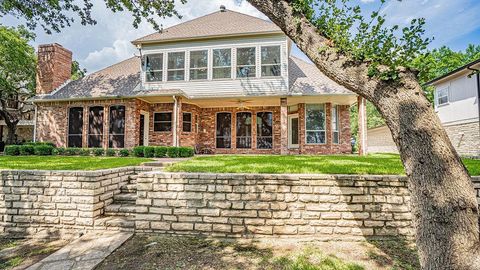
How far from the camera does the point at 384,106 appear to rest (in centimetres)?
234

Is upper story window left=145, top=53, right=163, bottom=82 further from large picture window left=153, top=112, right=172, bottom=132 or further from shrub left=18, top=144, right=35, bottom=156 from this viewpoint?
shrub left=18, top=144, right=35, bottom=156

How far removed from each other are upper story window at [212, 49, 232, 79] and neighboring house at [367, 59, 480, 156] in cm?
1157

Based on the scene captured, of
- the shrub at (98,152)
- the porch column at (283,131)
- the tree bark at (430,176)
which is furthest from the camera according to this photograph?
the shrub at (98,152)

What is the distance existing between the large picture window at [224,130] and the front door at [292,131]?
320 centimetres

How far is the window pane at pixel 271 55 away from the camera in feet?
38.5

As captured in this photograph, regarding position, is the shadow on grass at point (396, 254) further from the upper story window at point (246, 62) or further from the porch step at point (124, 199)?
the upper story window at point (246, 62)

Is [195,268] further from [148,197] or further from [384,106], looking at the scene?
[384,106]

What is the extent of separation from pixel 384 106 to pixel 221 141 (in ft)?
38.5

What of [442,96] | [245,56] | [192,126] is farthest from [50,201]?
[442,96]

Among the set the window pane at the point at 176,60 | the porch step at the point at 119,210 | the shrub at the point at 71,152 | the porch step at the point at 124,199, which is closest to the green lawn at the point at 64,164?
the porch step at the point at 124,199

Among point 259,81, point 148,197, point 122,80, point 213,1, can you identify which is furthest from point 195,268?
point 213,1

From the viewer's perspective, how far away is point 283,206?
13.7ft

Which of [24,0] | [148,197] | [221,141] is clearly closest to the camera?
[148,197]

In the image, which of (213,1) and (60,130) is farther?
(213,1)
